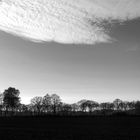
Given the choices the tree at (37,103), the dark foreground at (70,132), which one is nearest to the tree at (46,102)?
the tree at (37,103)

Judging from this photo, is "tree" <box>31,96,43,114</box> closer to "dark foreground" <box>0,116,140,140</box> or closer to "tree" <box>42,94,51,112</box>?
"tree" <box>42,94,51,112</box>

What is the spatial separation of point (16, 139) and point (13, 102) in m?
104

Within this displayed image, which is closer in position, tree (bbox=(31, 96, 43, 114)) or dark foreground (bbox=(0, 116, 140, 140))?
dark foreground (bbox=(0, 116, 140, 140))

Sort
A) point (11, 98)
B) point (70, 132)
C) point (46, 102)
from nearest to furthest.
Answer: point (70, 132) → point (11, 98) → point (46, 102)

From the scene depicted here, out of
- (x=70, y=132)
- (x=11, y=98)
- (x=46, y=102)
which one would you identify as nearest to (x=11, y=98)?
(x=11, y=98)

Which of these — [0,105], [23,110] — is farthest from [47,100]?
[23,110]

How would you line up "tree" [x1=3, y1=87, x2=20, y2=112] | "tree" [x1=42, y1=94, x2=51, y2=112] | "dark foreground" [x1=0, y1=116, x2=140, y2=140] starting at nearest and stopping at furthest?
"dark foreground" [x1=0, y1=116, x2=140, y2=140] < "tree" [x1=3, y1=87, x2=20, y2=112] < "tree" [x1=42, y1=94, x2=51, y2=112]

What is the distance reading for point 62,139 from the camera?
70.0 feet

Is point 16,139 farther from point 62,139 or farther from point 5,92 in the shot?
point 5,92

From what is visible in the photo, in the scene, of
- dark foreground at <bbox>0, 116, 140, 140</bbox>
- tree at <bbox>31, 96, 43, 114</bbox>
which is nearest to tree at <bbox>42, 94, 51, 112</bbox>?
tree at <bbox>31, 96, 43, 114</bbox>

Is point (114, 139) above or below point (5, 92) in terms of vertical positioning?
below

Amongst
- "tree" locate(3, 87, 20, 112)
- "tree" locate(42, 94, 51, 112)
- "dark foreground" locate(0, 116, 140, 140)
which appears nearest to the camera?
"dark foreground" locate(0, 116, 140, 140)

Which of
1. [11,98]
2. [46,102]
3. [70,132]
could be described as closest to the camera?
[70,132]

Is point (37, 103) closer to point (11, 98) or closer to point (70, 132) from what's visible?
point (11, 98)
